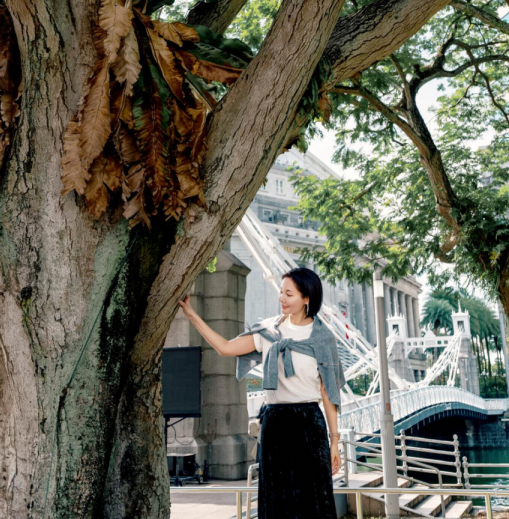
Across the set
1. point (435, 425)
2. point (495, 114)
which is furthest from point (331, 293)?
point (495, 114)

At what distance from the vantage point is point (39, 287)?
2252mm

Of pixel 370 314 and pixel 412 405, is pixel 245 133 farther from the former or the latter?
pixel 370 314

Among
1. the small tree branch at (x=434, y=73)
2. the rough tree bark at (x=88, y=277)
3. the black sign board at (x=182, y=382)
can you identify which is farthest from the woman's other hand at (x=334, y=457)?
the small tree branch at (x=434, y=73)

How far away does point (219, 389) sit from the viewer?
32.8 feet

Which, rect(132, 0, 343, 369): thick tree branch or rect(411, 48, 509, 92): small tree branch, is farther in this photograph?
rect(411, 48, 509, 92): small tree branch

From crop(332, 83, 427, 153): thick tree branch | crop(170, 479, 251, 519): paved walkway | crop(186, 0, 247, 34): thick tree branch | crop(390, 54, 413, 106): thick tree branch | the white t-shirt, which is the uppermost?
crop(390, 54, 413, 106): thick tree branch

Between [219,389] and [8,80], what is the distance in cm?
808

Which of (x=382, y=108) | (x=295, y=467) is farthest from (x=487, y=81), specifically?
(x=295, y=467)

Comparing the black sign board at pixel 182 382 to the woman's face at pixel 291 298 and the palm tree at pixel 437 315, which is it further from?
the palm tree at pixel 437 315

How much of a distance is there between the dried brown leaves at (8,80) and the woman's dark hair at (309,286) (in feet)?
4.60

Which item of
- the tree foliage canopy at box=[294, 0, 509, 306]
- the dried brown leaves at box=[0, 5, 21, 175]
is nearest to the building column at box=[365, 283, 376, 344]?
the tree foliage canopy at box=[294, 0, 509, 306]

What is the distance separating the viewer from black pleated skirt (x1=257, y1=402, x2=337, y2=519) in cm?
269

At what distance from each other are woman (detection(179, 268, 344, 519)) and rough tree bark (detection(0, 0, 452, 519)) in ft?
1.40

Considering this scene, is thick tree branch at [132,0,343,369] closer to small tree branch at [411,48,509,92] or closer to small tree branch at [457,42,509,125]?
small tree branch at [411,48,509,92]
